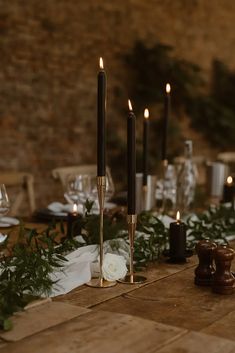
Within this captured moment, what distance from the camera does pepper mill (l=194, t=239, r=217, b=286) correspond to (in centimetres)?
138

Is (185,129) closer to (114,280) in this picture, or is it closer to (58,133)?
(58,133)

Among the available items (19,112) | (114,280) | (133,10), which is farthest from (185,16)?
(114,280)

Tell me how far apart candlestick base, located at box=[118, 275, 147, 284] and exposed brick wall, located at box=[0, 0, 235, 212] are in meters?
2.99

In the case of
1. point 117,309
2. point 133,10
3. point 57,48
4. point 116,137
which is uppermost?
point 133,10

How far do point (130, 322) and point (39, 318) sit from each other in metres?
0.17

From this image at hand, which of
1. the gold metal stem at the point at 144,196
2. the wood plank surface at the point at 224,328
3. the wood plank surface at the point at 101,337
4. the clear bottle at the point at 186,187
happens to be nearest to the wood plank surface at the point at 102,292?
the wood plank surface at the point at 101,337

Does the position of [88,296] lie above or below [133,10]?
below

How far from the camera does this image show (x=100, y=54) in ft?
16.4

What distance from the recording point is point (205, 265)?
140 centimetres

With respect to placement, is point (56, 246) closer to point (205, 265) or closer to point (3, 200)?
point (3, 200)

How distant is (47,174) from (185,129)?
168 cm

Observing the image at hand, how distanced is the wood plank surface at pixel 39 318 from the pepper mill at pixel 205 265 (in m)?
0.33

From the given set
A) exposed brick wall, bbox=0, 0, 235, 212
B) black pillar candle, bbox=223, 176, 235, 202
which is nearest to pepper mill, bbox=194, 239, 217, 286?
black pillar candle, bbox=223, 176, 235, 202

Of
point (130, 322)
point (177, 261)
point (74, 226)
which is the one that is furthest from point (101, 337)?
point (74, 226)
